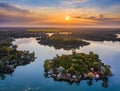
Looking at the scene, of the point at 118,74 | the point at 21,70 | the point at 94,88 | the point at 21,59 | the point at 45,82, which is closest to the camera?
the point at 94,88

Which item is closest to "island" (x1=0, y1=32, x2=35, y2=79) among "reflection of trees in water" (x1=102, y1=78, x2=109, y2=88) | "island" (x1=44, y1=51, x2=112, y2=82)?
"island" (x1=44, y1=51, x2=112, y2=82)

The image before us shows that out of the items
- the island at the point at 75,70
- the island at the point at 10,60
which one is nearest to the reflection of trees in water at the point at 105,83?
the island at the point at 75,70

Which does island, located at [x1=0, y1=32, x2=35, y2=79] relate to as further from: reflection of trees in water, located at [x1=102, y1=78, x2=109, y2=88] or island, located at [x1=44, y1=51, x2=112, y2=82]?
reflection of trees in water, located at [x1=102, y1=78, x2=109, y2=88]

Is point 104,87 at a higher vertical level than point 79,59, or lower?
lower

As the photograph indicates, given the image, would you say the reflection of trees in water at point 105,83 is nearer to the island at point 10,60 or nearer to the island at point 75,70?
the island at point 75,70

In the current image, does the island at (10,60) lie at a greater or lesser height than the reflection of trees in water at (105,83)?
greater

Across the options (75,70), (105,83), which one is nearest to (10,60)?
(75,70)


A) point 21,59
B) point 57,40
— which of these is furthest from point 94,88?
point 57,40

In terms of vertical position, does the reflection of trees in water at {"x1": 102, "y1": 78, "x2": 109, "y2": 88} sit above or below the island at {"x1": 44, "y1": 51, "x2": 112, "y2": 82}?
below

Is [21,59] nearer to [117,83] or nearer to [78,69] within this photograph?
[78,69]

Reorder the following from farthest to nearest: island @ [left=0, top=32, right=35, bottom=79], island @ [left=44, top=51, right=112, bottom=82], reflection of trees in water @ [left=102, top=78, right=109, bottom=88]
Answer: island @ [left=0, top=32, right=35, bottom=79] → island @ [left=44, top=51, right=112, bottom=82] → reflection of trees in water @ [left=102, top=78, right=109, bottom=88]

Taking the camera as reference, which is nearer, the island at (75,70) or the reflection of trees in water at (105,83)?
the reflection of trees in water at (105,83)
